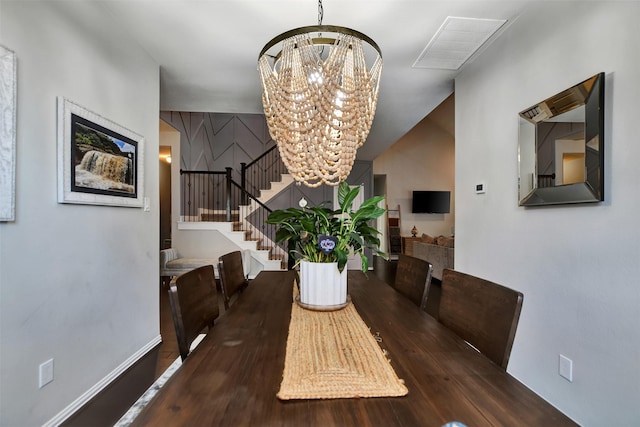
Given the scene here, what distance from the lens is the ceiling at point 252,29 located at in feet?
5.83

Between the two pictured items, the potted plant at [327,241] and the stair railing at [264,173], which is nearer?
the potted plant at [327,241]

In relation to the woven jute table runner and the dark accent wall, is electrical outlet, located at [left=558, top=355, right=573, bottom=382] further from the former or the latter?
the dark accent wall

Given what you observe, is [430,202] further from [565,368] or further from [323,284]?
[323,284]

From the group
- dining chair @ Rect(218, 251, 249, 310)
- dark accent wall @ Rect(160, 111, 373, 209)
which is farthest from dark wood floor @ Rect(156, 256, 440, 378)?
dark accent wall @ Rect(160, 111, 373, 209)

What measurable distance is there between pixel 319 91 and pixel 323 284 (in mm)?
898

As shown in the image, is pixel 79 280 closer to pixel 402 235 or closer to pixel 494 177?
pixel 494 177

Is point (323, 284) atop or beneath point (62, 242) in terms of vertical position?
beneath

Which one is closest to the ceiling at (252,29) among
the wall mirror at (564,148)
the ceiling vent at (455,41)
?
the ceiling vent at (455,41)

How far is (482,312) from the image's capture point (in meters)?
1.08

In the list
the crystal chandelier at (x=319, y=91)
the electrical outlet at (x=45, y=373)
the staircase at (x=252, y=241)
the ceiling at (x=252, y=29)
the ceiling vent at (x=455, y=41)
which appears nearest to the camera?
the crystal chandelier at (x=319, y=91)

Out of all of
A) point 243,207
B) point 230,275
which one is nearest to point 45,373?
point 230,275

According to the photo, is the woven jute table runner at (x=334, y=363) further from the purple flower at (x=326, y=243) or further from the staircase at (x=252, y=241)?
the staircase at (x=252, y=241)

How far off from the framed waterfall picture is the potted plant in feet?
4.03

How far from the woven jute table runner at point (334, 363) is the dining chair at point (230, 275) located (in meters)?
0.57
